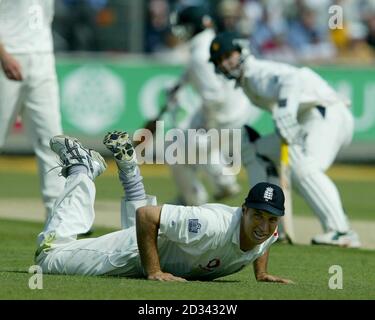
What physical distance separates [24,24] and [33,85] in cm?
54

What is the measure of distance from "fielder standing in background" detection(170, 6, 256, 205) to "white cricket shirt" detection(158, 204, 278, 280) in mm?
6839

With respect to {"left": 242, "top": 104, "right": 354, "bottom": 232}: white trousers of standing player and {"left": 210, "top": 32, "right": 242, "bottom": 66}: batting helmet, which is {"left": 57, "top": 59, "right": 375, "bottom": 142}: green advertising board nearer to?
{"left": 242, "top": 104, "right": 354, "bottom": 232}: white trousers of standing player

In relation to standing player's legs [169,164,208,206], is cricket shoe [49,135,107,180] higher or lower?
higher

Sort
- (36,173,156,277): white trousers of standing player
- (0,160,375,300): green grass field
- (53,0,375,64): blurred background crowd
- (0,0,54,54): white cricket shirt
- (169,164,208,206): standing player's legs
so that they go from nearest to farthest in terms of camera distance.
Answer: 1. (0,160,375,300): green grass field
2. (36,173,156,277): white trousers of standing player
3. (0,0,54,54): white cricket shirt
4. (169,164,208,206): standing player's legs
5. (53,0,375,64): blurred background crowd

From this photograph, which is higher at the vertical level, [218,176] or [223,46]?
[223,46]

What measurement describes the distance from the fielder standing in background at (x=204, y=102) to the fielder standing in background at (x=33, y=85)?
3774 mm

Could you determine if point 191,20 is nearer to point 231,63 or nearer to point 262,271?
point 231,63

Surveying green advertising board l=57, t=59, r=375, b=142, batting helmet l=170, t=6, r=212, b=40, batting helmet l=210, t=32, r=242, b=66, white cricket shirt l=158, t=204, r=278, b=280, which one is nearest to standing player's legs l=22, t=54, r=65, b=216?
batting helmet l=210, t=32, r=242, b=66

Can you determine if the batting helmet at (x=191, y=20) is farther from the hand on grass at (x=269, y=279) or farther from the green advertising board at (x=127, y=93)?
the hand on grass at (x=269, y=279)

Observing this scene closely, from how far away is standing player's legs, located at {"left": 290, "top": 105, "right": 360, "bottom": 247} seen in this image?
11.8m

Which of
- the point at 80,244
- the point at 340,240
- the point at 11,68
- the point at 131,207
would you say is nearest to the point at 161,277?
the point at 80,244

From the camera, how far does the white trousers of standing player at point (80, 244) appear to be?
328 inches

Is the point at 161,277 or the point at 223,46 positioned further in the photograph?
the point at 223,46

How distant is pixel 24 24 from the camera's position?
37.0ft
